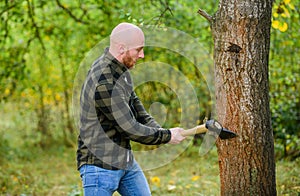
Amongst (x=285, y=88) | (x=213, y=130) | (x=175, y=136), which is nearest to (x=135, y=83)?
(x=285, y=88)

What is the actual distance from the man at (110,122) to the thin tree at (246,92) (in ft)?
2.15

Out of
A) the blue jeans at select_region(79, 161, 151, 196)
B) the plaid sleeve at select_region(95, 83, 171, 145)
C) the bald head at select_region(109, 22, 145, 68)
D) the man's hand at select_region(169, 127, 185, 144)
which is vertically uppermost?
the bald head at select_region(109, 22, 145, 68)

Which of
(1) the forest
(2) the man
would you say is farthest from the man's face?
(1) the forest

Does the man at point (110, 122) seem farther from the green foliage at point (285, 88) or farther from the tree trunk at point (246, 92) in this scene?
the green foliage at point (285, 88)

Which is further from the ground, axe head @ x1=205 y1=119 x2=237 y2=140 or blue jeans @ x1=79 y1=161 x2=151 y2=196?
axe head @ x1=205 y1=119 x2=237 y2=140

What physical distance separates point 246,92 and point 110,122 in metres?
1.16

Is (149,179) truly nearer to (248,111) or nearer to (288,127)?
(288,127)

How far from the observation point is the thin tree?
12.1ft

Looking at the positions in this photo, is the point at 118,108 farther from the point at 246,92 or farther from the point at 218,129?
the point at 246,92

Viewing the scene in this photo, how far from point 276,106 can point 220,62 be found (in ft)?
10.3

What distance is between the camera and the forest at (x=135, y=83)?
22.4ft

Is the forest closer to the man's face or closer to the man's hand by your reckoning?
the man's face

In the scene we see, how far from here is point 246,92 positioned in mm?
3691

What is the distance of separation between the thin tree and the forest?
1386 mm
